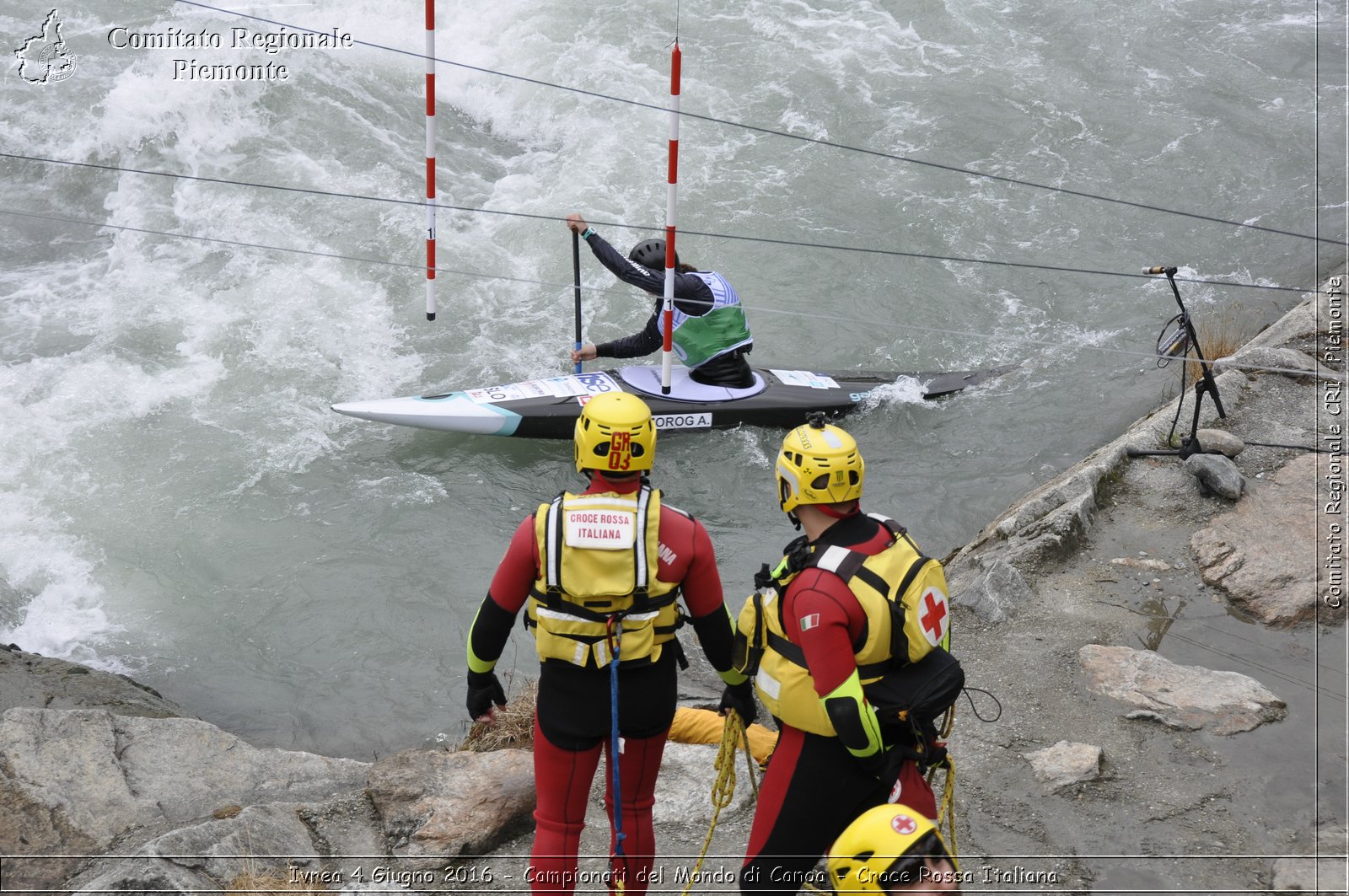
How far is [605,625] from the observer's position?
277 centimetres

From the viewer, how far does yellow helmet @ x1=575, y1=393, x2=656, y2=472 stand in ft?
8.98

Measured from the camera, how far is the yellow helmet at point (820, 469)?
264 centimetres

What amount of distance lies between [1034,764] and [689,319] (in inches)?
152

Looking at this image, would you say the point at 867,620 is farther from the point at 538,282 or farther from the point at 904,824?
the point at 538,282

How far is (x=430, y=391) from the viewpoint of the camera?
25.5 feet

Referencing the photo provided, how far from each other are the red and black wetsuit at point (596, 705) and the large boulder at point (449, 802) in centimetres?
59

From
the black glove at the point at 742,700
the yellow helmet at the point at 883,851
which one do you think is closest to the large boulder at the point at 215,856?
the black glove at the point at 742,700

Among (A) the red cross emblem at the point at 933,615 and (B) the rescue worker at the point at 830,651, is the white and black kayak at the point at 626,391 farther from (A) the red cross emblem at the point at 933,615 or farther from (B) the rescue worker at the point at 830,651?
(A) the red cross emblem at the point at 933,615

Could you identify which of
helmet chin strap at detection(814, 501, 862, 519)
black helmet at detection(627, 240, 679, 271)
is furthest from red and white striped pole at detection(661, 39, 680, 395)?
helmet chin strap at detection(814, 501, 862, 519)

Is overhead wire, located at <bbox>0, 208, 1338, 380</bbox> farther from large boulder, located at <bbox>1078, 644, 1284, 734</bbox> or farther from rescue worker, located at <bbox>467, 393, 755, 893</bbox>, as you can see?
rescue worker, located at <bbox>467, 393, 755, 893</bbox>

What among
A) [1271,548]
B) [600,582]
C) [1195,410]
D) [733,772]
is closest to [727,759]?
[733,772]

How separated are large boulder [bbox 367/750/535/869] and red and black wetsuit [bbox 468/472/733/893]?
59 centimetres

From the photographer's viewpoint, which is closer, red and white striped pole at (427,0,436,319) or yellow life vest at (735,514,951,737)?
yellow life vest at (735,514,951,737)

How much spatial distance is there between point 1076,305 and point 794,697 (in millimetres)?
7337
